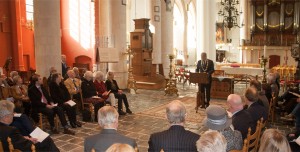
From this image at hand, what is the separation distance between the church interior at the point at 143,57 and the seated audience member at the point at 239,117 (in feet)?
2.18

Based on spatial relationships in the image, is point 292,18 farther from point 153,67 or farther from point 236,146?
point 236,146

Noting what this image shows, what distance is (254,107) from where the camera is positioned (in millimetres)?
5117

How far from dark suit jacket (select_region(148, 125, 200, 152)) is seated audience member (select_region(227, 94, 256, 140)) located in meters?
1.25

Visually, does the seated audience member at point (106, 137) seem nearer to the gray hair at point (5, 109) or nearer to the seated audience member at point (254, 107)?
the gray hair at point (5, 109)

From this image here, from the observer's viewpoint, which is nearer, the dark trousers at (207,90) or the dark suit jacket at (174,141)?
the dark suit jacket at (174,141)

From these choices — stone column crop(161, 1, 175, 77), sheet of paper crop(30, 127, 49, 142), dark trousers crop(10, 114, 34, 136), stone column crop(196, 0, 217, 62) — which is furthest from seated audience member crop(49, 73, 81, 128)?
stone column crop(161, 1, 175, 77)

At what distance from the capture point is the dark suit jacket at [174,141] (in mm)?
3223

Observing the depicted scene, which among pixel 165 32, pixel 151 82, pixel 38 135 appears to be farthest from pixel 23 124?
pixel 165 32

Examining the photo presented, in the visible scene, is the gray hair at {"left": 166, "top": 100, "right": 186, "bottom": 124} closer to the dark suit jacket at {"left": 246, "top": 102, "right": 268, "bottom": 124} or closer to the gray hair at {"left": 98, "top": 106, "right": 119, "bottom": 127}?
the gray hair at {"left": 98, "top": 106, "right": 119, "bottom": 127}

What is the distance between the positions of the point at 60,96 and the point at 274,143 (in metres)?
5.66

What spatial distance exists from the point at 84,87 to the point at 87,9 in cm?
1107

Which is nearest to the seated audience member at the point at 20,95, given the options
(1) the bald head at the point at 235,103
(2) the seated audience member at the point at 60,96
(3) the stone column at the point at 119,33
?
(2) the seated audience member at the point at 60,96

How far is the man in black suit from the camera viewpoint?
5023mm

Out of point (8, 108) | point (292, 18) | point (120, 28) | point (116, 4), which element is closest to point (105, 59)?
point (120, 28)
